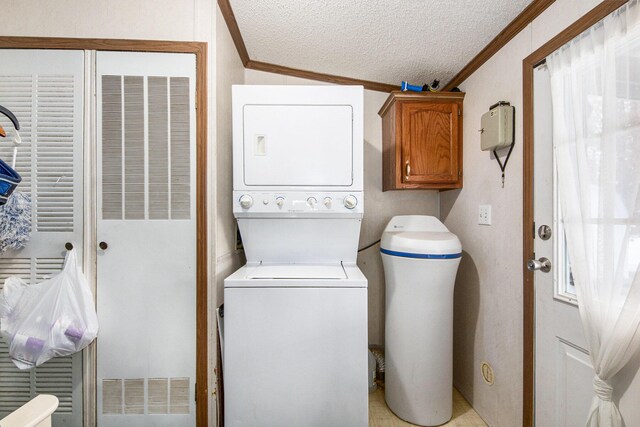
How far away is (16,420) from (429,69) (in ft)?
8.73

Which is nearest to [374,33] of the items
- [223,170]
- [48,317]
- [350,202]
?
[350,202]

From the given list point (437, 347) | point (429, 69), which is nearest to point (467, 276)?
point (437, 347)

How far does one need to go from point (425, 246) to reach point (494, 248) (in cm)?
47

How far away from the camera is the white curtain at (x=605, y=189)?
0.98 metres

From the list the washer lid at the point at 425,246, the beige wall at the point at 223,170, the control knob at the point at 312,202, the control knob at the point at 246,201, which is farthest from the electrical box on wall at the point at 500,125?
the beige wall at the point at 223,170

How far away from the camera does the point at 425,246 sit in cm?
168

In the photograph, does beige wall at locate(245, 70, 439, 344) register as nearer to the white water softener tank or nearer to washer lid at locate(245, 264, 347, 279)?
the white water softener tank

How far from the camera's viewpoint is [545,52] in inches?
53.4

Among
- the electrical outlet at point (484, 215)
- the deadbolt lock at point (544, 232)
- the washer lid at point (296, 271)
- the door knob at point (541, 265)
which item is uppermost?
the electrical outlet at point (484, 215)

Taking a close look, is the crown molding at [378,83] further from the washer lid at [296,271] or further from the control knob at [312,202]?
the washer lid at [296,271]

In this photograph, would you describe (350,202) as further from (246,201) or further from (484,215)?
(484,215)

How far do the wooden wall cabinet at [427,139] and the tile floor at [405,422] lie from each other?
5.07 feet

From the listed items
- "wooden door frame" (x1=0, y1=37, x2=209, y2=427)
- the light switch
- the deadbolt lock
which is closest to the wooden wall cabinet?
the deadbolt lock

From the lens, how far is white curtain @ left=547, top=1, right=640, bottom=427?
0.98 meters
